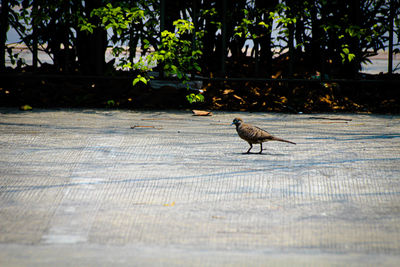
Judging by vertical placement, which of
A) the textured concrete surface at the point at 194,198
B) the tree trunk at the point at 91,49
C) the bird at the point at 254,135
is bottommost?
the textured concrete surface at the point at 194,198

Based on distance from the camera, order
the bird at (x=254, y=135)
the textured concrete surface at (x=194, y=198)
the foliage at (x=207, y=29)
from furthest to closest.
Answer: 1. the foliage at (x=207, y=29)
2. the bird at (x=254, y=135)
3. the textured concrete surface at (x=194, y=198)

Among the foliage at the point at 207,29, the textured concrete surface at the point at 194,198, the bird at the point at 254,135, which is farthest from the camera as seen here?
the foliage at the point at 207,29

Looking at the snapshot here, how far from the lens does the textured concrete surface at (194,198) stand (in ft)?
9.64

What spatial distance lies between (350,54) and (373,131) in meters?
2.02

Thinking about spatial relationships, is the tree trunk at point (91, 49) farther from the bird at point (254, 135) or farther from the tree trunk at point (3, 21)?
the bird at point (254, 135)

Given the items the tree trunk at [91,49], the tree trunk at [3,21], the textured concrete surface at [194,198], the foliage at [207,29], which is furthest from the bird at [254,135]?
the tree trunk at [3,21]

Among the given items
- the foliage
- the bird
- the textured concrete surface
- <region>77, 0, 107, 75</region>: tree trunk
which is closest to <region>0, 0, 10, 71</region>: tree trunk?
the foliage

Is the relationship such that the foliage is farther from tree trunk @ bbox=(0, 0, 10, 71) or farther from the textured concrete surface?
the textured concrete surface

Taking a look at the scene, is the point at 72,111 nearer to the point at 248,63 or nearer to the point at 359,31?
the point at 248,63

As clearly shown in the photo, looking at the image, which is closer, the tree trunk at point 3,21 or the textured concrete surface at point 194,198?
the textured concrete surface at point 194,198

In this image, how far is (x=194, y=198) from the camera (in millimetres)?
3828

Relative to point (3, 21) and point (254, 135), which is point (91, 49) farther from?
point (254, 135)

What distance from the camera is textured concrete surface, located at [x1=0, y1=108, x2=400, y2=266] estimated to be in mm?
2939

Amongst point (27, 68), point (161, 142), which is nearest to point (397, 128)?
point (161, 142)
